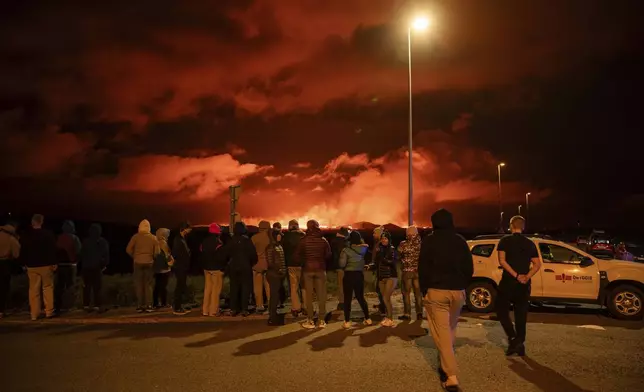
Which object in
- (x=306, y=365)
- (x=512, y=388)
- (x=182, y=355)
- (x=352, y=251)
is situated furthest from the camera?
(x=352, y=251)

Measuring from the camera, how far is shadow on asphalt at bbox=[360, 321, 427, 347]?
8.77 meters

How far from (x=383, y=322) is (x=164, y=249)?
5.13 metres

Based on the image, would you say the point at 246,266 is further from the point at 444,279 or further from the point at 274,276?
the point at 444,279

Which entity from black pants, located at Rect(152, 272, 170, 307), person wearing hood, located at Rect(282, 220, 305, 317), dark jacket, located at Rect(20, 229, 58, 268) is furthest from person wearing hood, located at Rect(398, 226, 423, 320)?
dark jacket, located at Rect(20, 229, 58, 268)

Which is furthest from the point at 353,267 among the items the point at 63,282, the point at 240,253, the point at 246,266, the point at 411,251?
the point at 63,282

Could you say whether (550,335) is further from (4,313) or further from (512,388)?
(4,313)

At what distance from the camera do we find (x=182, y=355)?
782 centimetres

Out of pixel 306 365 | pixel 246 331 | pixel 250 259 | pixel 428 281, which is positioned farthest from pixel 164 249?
pixel 428 281

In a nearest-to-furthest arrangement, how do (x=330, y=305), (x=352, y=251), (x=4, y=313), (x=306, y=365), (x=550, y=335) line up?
1. (x=306, y=365)
2. (x=550, y=335)
3. (x=352, y=251)
4. (x=4, y=313)
5. (x=330, y=305)

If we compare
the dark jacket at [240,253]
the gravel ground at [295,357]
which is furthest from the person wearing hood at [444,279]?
the dark jacket at [240,253]

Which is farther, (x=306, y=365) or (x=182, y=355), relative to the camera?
(x=182, y=355)

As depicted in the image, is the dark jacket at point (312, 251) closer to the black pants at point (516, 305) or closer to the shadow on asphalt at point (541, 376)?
the black pants at point (516, 305)

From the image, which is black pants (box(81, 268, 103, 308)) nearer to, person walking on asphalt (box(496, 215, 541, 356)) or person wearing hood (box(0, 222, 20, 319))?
person wearing hood (box(0, 222, 20, 319))

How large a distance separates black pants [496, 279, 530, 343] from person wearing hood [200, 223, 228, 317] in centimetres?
563
